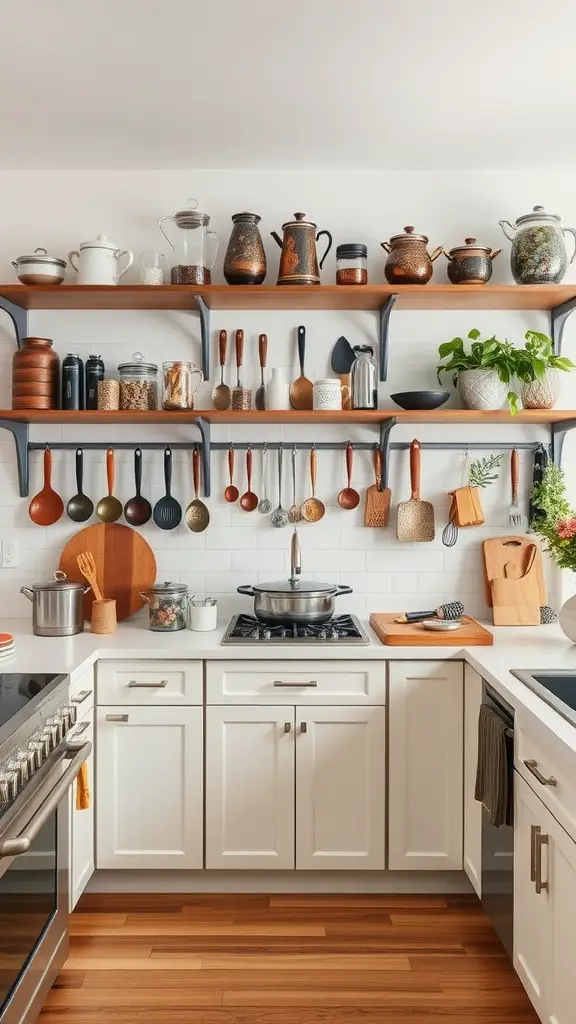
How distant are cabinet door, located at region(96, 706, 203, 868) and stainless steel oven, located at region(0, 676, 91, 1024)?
0.40m

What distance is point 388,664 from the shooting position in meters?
2.79

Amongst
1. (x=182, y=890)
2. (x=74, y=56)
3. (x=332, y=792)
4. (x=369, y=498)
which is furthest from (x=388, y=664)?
(x=74, y=56)

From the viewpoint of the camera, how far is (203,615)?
3027 mm

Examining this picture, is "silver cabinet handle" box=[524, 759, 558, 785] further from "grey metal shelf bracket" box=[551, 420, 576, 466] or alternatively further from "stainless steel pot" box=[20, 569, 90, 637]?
"stainless steel pot" box=[20, 569, 90, 637]

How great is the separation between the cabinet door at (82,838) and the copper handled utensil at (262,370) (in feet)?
4.16

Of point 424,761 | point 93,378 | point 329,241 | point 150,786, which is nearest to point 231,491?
point 93,378

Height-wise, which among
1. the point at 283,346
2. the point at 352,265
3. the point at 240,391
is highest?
the point at 352,265

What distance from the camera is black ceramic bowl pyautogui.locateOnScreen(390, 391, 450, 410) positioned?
304 centimetres

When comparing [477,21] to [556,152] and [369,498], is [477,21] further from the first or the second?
[369,498]

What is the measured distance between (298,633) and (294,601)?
0.12 metres

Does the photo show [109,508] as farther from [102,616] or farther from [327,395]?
[327,395]

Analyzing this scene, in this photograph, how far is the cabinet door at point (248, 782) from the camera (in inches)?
110

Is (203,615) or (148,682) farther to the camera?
(203,615)

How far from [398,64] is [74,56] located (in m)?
0.93
